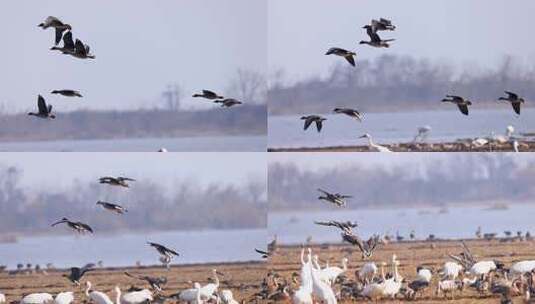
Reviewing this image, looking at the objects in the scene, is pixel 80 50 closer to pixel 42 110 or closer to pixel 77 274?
pixel 42 110

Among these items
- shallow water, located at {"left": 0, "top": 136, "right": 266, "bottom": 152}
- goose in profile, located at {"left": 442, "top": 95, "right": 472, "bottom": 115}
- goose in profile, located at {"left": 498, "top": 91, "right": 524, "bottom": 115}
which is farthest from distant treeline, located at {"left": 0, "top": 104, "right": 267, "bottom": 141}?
goose in profile, located at {"left": 498, "top": 91, "right": 524, "bottom": 115}

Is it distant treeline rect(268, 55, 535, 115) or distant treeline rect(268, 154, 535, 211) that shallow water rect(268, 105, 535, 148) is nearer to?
distant treeline rect(268, 55, 535, 115)

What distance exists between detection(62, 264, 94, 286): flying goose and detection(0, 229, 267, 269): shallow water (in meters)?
0.08

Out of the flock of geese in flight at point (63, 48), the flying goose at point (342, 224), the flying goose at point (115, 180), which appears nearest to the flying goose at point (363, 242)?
the flying goose at point (342, 224)

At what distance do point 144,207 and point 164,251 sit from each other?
0.53m

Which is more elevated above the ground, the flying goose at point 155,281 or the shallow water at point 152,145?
the shallow water at point 152,145

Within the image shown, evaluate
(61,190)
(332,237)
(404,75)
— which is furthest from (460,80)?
(61,190)

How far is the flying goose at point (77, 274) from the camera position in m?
20.0

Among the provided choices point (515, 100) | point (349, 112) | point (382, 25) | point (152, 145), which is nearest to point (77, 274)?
point (152, 145)

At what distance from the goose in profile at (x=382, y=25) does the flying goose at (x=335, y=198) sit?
152 cm

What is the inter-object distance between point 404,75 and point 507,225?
1.76m

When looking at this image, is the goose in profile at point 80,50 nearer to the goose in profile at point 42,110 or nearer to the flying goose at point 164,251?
the goose in profile at point 42,110

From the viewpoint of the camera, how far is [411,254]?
2094 cm

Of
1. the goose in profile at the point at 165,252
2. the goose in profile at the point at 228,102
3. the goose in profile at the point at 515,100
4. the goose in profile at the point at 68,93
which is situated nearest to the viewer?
the goose in profile at the point at 68,93
